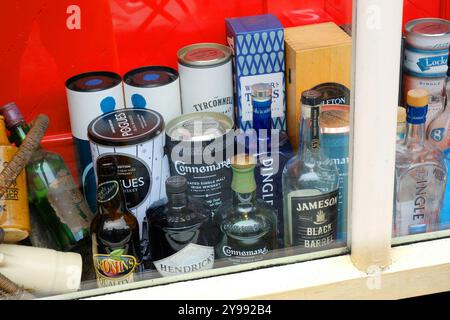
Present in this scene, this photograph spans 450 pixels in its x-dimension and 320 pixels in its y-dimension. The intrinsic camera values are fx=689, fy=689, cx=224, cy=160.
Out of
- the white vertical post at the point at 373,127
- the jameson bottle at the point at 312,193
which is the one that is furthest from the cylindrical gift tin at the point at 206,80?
the white vertical post at the point at 373,127

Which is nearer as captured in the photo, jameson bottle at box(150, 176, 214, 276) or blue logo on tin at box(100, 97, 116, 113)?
jameson bottle at box(150, 176, 214, 276)

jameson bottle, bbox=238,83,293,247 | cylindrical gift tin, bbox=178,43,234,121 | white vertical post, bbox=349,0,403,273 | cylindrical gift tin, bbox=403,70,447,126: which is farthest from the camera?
cylindrical gift tin, bbox=403,70,447,126

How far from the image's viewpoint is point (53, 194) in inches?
55.1

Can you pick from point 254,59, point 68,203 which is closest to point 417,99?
point 254,59

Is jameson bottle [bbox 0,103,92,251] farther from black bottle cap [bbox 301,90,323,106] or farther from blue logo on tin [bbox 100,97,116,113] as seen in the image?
black bottle cap [bbox 301,90,323,106]

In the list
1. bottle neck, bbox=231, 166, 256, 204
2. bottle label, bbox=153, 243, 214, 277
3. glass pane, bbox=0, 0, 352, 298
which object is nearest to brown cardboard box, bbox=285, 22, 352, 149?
glass pane, bbox=0, 0, 352, 298

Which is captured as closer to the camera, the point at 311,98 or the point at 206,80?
the point at 311,98

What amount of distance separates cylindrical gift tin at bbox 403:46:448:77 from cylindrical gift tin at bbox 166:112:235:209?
50cm

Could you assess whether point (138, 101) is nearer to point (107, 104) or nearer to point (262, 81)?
point (107, 104)

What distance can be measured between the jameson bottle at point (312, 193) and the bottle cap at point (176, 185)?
0.68 ft

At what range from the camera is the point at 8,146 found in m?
1.32

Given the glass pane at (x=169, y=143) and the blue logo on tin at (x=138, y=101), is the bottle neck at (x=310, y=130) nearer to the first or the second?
the glass pane at (x=169, y=143)

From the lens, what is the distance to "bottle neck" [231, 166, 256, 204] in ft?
3.87

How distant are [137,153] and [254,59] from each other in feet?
1.33
